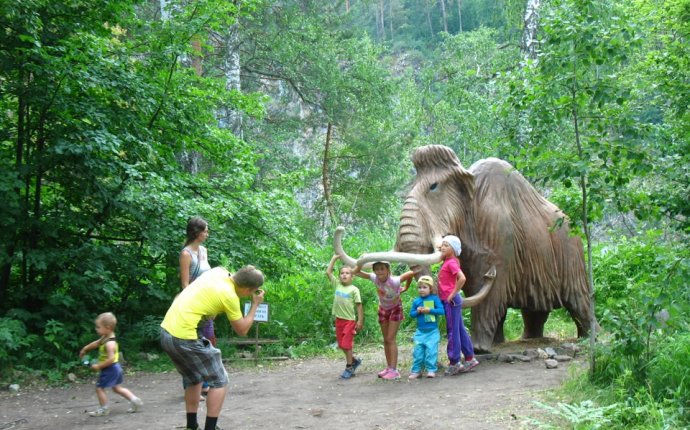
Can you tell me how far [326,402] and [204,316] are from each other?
7.13 feet

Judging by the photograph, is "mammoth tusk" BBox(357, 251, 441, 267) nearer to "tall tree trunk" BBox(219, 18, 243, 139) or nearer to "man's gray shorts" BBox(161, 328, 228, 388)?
"man's gray shorts" BBox(161, 328, 228, 388)

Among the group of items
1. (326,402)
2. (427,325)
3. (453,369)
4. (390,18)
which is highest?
(390,18)

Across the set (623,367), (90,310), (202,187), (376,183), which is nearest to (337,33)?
(376,183)

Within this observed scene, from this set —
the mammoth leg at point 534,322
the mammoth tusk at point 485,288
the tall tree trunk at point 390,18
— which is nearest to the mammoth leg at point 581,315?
the mammoth leg at point 534,322

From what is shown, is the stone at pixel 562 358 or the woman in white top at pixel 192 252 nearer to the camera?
the woman in white top at pixel 192 252

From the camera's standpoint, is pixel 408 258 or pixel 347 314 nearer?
pixel 408 258

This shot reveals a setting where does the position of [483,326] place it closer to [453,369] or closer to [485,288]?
[485,288]

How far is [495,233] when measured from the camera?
861 cm

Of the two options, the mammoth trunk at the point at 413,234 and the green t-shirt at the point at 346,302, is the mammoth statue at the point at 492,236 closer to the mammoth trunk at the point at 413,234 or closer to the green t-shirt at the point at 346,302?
the mammoth trunk at the point at 413,234

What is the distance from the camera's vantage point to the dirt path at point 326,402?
19.6 ft

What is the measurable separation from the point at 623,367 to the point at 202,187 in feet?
20.2

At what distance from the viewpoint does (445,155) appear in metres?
8.79

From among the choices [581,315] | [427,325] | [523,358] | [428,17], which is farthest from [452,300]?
[428,17]

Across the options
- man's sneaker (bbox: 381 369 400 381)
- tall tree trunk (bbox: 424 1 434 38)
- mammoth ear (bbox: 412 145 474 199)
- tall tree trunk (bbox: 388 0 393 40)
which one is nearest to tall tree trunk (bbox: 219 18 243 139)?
mammoth ear (bbox: 412 145 474 199)
